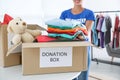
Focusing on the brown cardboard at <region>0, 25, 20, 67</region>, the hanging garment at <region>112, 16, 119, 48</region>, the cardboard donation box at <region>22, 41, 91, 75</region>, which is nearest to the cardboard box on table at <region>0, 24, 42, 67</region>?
the brown cardboard at <region>0, 25, 20, 67</region>

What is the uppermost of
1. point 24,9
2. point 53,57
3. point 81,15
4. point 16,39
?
point 24,9

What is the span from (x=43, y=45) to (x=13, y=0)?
2704mm

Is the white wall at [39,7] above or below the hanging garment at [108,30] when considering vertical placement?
above

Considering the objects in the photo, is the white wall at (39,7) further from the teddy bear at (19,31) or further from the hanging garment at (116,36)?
the teddy bear at (19,31)

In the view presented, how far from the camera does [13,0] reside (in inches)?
136

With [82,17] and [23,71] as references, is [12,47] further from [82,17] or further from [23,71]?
[82,17]

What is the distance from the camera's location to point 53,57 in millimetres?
1045

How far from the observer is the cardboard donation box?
1000 mm

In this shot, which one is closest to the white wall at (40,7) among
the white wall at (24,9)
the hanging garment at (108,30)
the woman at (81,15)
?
the white wall at (24,9)

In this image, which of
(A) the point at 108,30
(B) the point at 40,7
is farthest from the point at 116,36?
(B) the point at 40,7

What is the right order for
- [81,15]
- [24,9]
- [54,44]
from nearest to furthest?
[54,44]
[81,15]
[24,9]

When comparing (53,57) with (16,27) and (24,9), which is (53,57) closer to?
(16,27)

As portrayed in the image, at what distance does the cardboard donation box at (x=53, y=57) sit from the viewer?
100 centimetres

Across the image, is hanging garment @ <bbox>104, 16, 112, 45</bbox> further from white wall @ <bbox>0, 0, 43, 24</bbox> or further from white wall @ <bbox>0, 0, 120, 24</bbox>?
white wall @ <bbox>0, 0, 43, 24</bbox>
